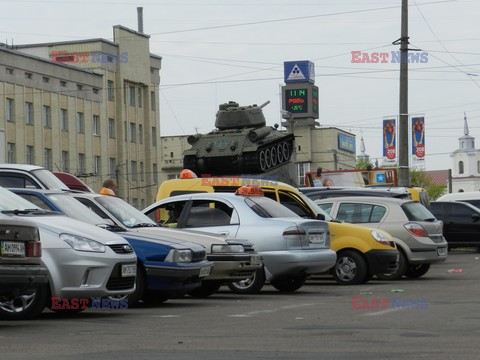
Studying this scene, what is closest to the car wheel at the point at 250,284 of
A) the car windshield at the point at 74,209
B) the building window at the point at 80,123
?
the car windshield at the point at 74,209

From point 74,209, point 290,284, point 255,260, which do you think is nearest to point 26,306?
point 74,209

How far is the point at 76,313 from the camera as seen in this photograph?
527 inches

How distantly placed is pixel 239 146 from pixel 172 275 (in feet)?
77.2

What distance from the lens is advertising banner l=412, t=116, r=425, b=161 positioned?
4591 cm

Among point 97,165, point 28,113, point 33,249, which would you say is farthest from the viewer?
point 97,165

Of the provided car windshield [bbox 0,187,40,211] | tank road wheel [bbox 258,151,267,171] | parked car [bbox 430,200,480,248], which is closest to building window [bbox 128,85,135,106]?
tank road wheel [bbox 258,151,267,171]

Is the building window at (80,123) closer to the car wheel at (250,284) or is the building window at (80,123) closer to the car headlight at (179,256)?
the car wheel at (250,284)

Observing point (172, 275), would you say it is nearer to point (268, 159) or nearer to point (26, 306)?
point (26, 306)

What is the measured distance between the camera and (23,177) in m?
17.4

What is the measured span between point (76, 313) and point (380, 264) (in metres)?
7.38

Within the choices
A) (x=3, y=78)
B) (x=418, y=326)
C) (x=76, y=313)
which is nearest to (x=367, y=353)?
(x=418, y=326)

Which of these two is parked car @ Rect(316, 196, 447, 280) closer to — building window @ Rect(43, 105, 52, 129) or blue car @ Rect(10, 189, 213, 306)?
blue car @ Rect(10, 189, 213, 306)

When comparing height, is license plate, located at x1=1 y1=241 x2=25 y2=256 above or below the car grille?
above

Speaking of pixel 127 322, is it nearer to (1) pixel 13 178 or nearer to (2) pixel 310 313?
(2) pixel 310 313
